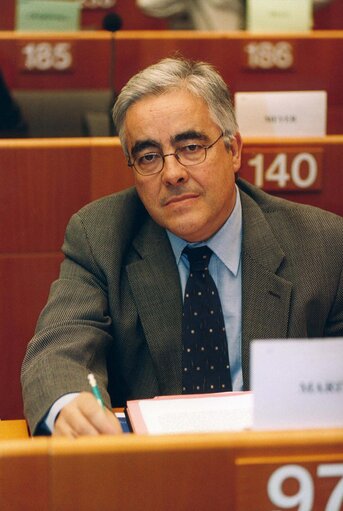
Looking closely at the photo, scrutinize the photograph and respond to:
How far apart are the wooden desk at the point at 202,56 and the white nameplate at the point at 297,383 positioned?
9.56ft

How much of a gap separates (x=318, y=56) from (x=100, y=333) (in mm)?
2541

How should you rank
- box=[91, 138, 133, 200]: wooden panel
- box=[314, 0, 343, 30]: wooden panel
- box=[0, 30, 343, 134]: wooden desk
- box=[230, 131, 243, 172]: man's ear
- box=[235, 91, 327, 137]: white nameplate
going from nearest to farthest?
box=[230, 131, 243, 172]: man's ear < box=[91, 138, 133, 200]: wooden panel < box=[235, 91, 327, 137]: white nameplate < box=[0, 30, 343, 134]: wooden desk < box=[314, 0, 343, 30]: wooden panel

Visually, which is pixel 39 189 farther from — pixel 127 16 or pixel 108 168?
pixel 127 16

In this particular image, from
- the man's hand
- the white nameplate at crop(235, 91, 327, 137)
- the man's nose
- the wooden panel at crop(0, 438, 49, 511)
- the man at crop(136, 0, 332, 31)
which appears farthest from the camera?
the man at crop(136, 0, 332, 31)

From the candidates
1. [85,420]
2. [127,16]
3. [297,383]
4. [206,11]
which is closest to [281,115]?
[85,420]

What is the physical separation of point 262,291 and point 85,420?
0.58 metres

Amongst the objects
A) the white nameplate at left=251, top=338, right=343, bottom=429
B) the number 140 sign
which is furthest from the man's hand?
the number 140 sign

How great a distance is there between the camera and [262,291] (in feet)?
5.86

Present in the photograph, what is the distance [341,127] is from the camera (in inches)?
153

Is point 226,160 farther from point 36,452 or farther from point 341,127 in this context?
point 341,127

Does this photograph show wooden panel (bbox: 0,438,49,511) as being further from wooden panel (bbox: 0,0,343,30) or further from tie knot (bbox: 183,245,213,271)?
wooden panel (bbox: 0,0,343,30)

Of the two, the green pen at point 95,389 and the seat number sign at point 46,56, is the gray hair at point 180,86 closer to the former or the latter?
the green pen at point 95,389

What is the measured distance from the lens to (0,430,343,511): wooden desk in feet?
3.11

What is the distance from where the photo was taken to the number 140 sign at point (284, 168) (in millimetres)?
2480
